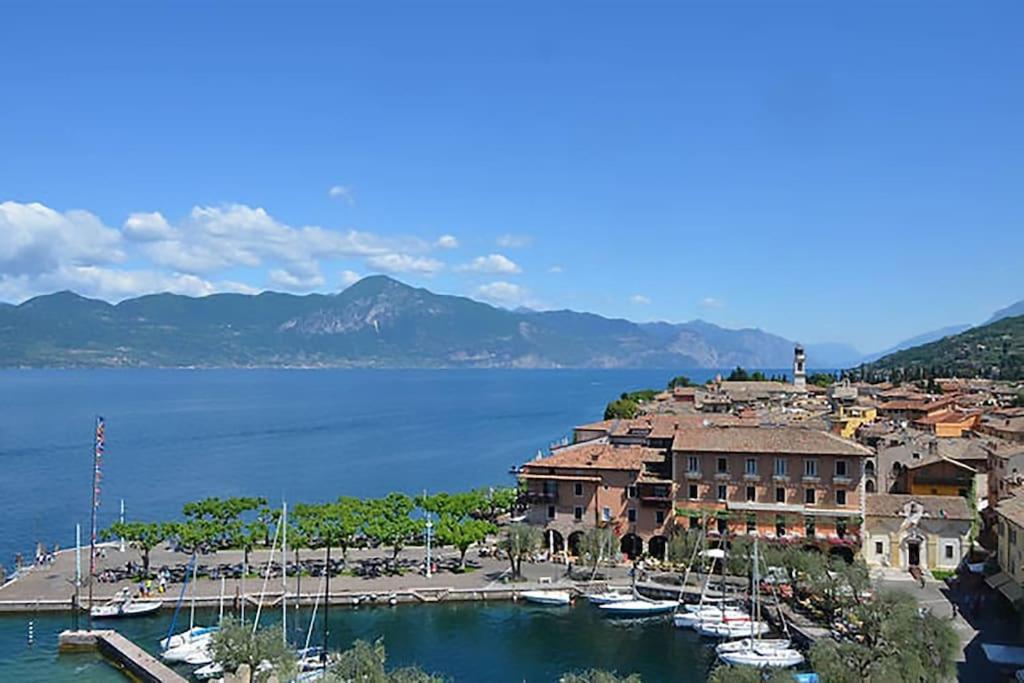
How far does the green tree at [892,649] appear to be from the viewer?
2989 centimetres

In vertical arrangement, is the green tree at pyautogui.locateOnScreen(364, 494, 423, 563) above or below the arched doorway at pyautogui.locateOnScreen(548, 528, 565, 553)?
above

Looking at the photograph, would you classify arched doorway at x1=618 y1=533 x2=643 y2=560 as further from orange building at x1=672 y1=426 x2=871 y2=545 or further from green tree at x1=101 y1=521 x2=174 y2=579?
green tree at x1=101 y1=521 x2=174 y2=579

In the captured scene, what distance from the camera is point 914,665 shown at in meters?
30.7

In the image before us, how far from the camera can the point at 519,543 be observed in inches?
2116

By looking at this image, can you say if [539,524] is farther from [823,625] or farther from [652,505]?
[823,625]

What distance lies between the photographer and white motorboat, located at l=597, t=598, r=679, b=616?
157 feet

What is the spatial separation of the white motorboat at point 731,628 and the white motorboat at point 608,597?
5321 mm

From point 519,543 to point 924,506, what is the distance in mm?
24007

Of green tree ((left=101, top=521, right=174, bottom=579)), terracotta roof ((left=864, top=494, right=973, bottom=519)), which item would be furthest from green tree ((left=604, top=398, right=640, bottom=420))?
green tree ((left=101, top=521, right=174, bottom=579))

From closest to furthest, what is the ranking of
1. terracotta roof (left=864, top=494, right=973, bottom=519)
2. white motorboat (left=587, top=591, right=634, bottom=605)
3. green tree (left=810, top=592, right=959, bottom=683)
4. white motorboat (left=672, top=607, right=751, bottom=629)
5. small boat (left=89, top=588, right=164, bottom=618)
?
1. green tree (left=810, top=592, right=959, bottom=683)
2. white motorboat (left=672, top=607, right=751, bottom=629)
3. small boat (left=89, top=588, right=164, bottom=618)
4. white motorboat (left=587, top=591, right=634, bottom=605)
5. terracotta roof (left=864, top=494, right=973, bottom=519)

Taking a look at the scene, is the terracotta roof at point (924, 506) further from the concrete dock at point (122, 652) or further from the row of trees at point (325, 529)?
the concrete dock at point (122, 652)

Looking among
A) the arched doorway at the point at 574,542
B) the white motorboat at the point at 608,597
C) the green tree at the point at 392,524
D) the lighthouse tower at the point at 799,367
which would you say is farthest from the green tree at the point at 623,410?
the white motorboat at the point at 608,597

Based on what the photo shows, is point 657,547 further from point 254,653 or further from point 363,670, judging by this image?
point 363,670

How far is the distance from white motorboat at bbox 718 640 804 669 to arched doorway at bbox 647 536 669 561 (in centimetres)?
1633
